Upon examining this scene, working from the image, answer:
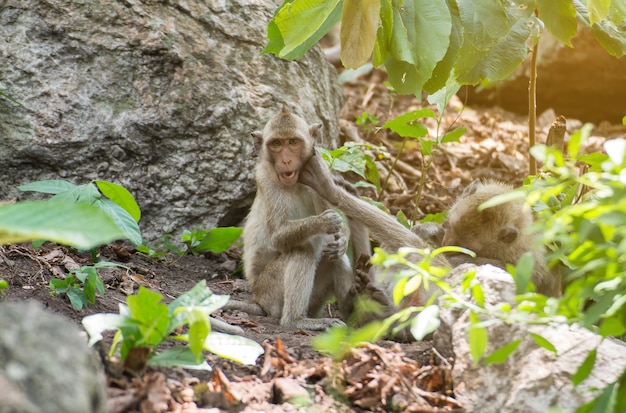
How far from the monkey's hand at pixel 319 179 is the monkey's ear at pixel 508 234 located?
1.41 m

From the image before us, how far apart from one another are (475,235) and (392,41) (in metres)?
1.93

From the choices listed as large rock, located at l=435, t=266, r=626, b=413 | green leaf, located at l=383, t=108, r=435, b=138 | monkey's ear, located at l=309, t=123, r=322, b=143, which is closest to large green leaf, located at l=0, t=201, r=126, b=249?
large rock, located at l=435, t=266, r=626, b=413

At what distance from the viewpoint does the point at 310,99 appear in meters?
9.25

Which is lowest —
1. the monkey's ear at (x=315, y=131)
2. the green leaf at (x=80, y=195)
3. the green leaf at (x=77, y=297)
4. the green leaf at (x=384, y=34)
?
the green leaf at (x=77, y=297)

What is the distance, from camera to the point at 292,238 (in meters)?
7.02

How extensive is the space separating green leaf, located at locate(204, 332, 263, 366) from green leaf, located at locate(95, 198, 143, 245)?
5.63ft

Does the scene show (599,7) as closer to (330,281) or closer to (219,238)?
(330,281)

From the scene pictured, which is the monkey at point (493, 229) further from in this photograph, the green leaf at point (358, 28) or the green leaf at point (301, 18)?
the green leaf at point (301, 18)

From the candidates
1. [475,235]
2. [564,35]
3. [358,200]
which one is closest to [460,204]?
[475,235]

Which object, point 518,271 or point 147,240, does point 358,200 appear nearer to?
point 147,240

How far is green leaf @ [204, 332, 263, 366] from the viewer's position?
4.41 metres

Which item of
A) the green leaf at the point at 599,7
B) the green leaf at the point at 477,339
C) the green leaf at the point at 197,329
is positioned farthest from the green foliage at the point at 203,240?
the green leaf at the point at 477,339

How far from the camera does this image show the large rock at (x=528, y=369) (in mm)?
4195

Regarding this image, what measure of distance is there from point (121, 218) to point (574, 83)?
9388 millimetres
